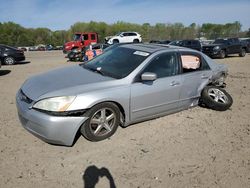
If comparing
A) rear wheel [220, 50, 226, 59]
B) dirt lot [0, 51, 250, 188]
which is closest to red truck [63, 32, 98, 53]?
rear wheel [220, 50, 226, 59]

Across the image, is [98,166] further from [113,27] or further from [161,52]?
[113,27]

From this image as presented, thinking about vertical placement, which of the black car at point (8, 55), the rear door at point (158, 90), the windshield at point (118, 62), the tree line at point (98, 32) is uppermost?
the windshield at point (118, 62)

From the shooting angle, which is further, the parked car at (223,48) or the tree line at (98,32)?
the tree line at (98,32)

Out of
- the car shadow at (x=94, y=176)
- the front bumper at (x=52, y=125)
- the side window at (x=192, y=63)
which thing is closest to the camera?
the car shadow at (x=94, y=176)

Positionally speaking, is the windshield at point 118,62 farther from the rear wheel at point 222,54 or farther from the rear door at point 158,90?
the rear wheel at point 222,54

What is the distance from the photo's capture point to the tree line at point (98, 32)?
65094 millimetres

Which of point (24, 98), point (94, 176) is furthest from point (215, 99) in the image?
point (24, 98)

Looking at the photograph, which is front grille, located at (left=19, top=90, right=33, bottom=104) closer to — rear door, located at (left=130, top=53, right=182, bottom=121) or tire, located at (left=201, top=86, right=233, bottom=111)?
rear door, located at (left=130, top=53, right=182, bottom=121)

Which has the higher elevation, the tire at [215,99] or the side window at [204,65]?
the side window at [204,65]

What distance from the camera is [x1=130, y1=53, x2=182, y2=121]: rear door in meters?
4.56

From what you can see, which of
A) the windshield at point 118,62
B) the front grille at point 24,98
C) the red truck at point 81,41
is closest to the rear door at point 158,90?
the windshield at point 118,62

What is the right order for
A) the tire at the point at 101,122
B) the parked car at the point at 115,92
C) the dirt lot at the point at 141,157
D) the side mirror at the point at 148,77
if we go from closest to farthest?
the dirt lot at the point at 141,157 < the parked car at the point at 115,92 < the tire at the point at 101,122 < the side mirror at the point at 148,77

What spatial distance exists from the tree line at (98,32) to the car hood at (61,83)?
56362 mm

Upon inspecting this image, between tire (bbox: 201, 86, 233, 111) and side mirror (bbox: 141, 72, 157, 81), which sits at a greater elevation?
side mirror (bbox: 141, 72, 157, 81)
